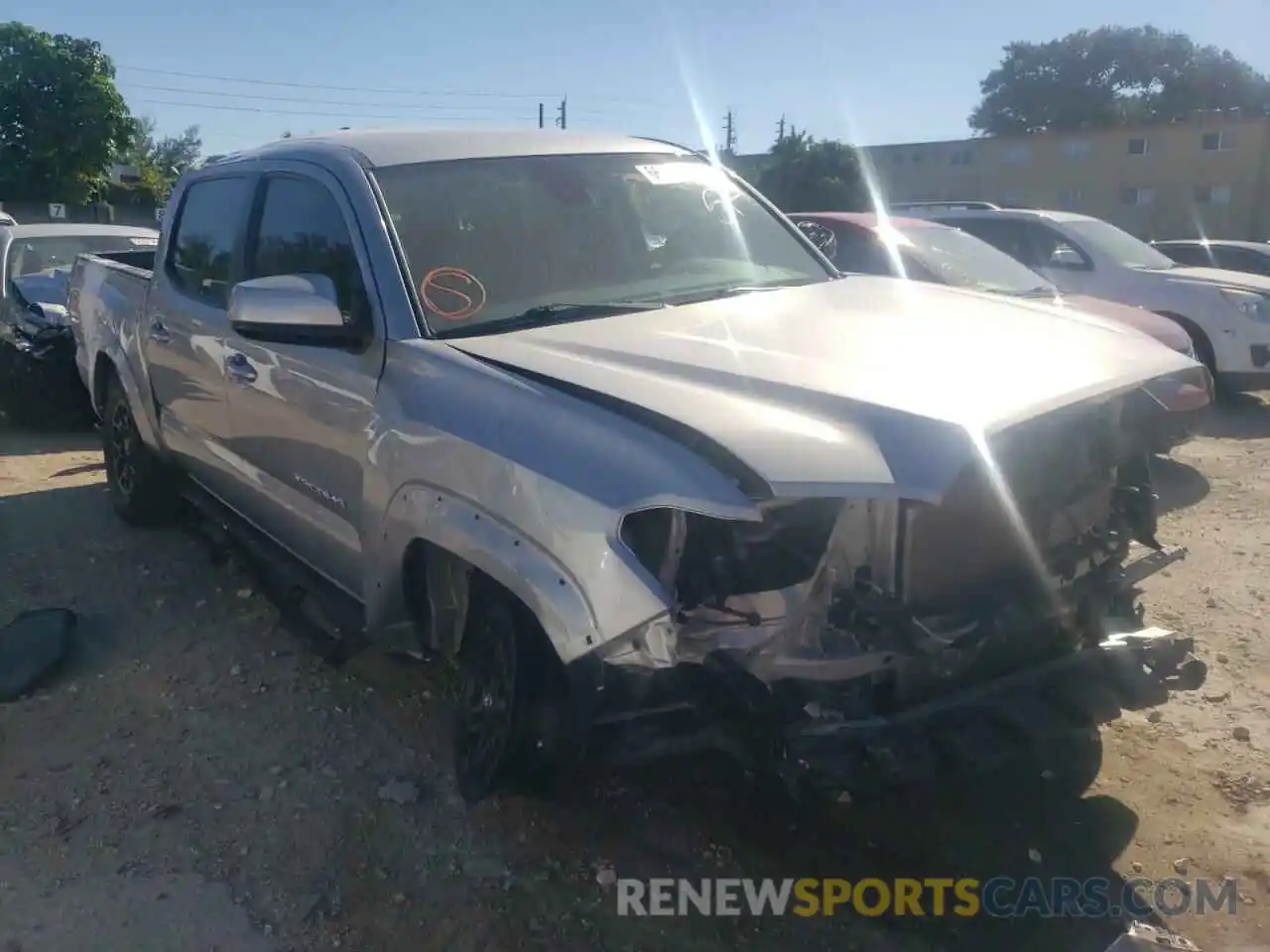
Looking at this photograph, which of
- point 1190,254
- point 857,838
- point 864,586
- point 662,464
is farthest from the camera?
point 1190,254

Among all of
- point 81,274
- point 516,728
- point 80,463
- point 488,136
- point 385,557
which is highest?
point 488,136

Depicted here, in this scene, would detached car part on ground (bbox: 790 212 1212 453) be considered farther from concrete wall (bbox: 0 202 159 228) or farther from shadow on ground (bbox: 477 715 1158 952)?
concrete wall (bbox: 0 202 159 228)

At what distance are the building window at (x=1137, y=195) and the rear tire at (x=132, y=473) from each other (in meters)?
42.1

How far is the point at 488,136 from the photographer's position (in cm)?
404

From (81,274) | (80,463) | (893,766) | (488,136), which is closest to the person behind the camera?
(893,766)

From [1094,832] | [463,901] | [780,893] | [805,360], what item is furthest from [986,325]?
[463,901]

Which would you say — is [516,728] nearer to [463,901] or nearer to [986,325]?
[463,901]

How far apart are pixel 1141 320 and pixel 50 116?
39123 millimetres

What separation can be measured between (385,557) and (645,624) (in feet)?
3.66

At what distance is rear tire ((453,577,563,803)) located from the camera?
9.71 feet

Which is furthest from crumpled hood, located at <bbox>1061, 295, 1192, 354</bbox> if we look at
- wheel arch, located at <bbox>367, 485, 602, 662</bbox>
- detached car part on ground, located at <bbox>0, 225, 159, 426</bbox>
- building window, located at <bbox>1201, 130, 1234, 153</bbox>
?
building window, located at <bbox>1201, 130, 1234, 153</bbox>

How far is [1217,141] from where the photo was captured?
40000 mm

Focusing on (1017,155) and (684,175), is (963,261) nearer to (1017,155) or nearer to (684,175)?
(684,175)

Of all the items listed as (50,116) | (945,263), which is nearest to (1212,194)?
(945,263)
